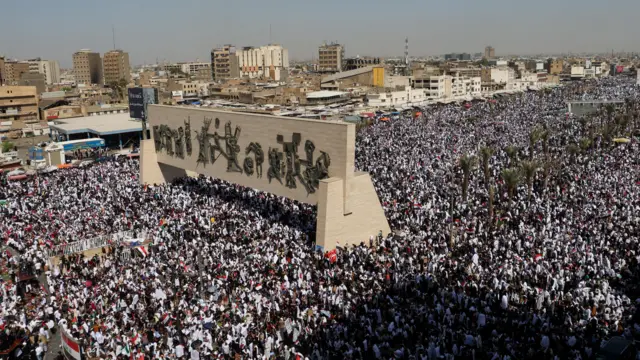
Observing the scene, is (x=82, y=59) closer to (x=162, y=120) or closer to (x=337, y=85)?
(x=337, y=85)

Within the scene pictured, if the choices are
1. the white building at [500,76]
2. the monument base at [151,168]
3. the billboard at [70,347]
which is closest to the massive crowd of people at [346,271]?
the billboard at [70,347]

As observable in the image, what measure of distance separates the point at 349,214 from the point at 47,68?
16943 cm

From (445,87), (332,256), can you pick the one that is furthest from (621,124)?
(445,87)

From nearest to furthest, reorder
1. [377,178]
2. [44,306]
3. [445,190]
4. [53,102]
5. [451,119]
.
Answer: [44,306]
[445,190]
[377,178]
[451,119]
[53,102]

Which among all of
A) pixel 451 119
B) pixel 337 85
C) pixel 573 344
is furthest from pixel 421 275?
pixel 337 85

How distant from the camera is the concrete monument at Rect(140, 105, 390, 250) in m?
20.5

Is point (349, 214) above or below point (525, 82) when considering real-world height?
below

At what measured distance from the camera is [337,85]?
308 ft

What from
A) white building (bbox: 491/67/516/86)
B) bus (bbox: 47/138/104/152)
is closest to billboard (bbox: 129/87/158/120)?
bus (bbox: 47/138/104/152)

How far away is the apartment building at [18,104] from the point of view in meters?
64.1

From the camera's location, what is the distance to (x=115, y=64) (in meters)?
136

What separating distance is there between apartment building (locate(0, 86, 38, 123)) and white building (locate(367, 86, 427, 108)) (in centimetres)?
4245

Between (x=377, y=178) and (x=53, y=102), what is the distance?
2271 inches

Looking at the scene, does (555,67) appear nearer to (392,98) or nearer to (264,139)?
(392,98)
